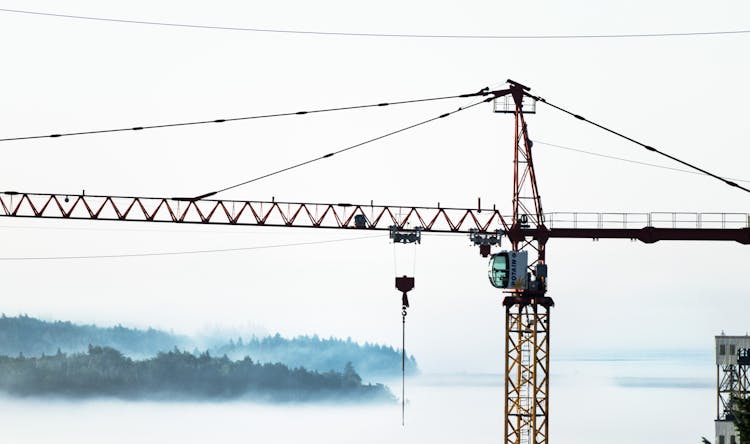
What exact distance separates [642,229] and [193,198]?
130 feet

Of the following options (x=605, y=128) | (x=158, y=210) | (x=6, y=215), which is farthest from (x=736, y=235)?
(x=6, y=215)

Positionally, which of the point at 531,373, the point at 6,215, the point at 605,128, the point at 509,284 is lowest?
the point at 531,373

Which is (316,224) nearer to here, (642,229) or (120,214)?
(120,214)

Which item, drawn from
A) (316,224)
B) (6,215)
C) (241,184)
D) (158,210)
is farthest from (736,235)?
(6,215)

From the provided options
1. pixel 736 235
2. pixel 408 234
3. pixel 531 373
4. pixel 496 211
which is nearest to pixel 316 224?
pixel 408 234

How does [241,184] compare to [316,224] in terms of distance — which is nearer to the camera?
[241,184]

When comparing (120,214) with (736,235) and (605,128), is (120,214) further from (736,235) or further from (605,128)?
(736,235)

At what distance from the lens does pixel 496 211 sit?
101 metres

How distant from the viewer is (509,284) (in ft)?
307

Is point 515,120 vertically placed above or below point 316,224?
above

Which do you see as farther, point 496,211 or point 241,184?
point 496,211

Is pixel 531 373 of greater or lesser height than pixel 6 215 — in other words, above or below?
below

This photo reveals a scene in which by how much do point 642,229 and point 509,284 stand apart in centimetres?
1391

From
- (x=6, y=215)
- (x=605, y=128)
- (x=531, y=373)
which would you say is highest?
(x=605, y=128)
